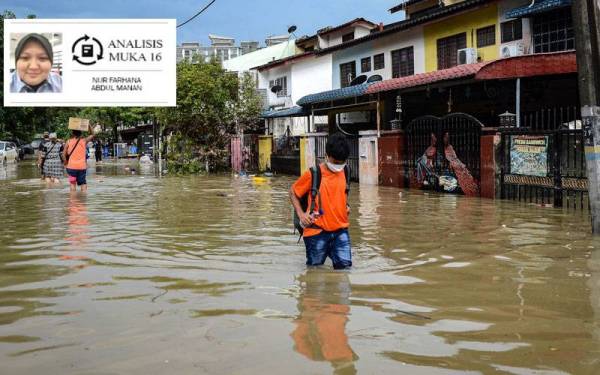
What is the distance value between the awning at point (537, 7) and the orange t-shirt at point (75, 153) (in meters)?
13.8

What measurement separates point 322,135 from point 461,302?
19.9 m

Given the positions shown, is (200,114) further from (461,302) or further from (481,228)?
(461,302)

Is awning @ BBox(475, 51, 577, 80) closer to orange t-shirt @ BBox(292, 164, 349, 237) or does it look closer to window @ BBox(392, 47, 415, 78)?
window @ BBox(392, 47, 415, 78)

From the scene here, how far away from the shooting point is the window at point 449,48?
25.3m

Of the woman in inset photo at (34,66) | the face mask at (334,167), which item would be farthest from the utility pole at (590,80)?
the woman in inset photo at (34,66)

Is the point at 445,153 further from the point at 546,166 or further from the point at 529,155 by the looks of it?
the point at 546,166

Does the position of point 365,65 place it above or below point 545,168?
above

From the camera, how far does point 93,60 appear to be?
67.3 feet

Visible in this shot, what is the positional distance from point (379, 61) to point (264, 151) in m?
6.94

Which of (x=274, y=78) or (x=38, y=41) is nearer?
(x=38, y=41)

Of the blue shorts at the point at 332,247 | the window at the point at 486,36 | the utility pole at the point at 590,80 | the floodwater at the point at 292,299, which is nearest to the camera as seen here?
the floodwater at the point at 292,299

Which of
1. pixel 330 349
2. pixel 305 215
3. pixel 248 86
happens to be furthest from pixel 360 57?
pixel 330 349

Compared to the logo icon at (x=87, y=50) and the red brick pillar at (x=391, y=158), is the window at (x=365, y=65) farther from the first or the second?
the logo icon at (x=87, y=50)

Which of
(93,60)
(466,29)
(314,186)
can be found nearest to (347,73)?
(466,29)
